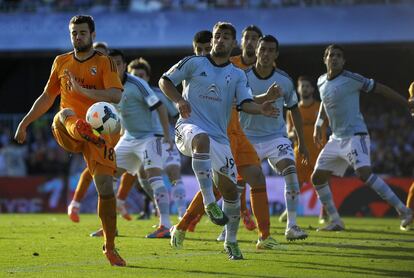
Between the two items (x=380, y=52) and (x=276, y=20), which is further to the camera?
(x=380, y=52)

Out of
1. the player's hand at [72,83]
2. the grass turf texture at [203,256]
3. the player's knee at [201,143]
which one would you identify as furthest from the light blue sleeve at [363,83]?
the player's hand at [72,83]

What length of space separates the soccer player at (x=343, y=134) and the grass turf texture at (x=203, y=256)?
2.22ft

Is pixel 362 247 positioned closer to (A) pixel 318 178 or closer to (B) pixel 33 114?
(A) pixel 318 178

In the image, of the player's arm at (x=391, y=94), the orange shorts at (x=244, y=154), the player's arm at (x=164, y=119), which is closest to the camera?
the orange shorts at (x=244, y=154)

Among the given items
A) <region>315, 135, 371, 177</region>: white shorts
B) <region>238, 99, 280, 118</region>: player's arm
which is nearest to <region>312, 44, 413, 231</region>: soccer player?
<region>315, 135, 371, 177</region>: white shorts

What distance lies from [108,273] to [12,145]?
63.1 feet

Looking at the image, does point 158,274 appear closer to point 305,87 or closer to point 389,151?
point 305,87

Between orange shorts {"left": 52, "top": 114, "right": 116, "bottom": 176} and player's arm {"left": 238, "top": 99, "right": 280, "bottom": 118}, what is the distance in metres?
1.47

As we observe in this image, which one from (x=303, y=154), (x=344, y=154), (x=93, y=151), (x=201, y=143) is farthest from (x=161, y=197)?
(x=93, y=151)

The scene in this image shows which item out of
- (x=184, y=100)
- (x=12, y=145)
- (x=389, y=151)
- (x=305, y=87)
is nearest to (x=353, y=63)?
(x=389, y=151)

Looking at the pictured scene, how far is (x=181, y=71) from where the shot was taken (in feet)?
31.6

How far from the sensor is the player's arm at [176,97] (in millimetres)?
9086

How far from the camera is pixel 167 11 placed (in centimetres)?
2834

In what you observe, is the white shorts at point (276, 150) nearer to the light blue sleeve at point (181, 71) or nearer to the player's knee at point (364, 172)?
the player's knee at point (364, 172)
